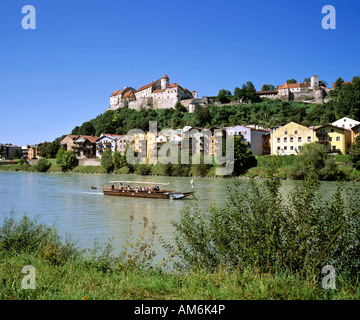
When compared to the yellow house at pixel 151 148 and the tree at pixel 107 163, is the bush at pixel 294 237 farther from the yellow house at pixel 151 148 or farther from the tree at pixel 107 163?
the tree at pixel 107 163

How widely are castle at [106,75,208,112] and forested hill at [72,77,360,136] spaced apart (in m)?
5.70

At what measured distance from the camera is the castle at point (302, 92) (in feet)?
373

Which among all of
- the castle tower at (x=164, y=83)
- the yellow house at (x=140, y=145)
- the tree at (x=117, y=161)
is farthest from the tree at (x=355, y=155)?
the castle tower at (x=164, y=83)

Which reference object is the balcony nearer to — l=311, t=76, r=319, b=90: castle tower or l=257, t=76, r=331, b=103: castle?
l=257, t=76, r=331, b=103: castle

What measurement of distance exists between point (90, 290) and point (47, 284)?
0.93 m

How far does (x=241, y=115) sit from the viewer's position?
103188 millimetres

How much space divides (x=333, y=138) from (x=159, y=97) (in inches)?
3396

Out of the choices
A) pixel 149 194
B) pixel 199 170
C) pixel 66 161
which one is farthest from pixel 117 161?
pixel 149 194

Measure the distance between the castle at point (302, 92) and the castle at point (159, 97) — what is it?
27.6 m

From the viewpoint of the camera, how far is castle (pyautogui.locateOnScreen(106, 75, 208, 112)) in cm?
12675

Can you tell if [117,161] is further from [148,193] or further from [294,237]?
[294,237]

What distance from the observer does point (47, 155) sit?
98688mm
